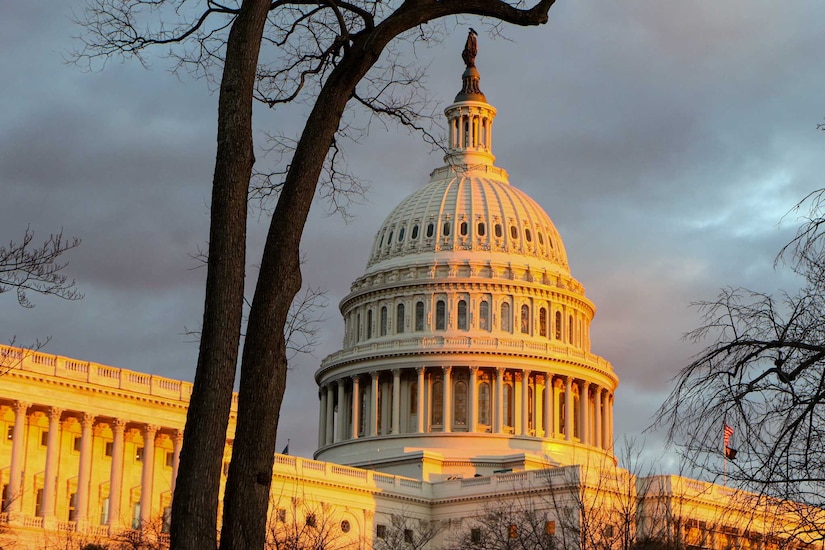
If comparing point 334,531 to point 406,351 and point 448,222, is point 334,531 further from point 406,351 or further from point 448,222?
point 448,222

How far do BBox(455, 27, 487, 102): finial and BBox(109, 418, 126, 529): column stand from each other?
73778 mm

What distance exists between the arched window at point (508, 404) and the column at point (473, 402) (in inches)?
116

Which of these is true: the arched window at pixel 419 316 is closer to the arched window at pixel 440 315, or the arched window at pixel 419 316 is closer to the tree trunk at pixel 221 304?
the arched window at pixel 440 315

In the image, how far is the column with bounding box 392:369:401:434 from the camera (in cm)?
14312

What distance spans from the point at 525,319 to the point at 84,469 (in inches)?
2484

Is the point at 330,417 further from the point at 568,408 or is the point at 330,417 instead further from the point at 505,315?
the point at 568,408

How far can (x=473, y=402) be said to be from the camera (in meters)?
142

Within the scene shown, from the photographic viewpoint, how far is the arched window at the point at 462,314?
146 meters

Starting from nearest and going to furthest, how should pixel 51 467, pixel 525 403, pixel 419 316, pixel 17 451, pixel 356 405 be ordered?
pixel 17 451 < pixel 51 467 < pixel 525 403 < pixel 356 405 < pixel 419 316

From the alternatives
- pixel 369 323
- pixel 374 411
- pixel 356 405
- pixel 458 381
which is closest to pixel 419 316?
pixel 369 323

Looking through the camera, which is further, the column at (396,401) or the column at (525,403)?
the column at (396,401)

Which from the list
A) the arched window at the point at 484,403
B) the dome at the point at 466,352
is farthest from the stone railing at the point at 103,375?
the arched window at the point at 484,403

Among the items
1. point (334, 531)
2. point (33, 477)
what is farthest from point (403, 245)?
point (33, 477)

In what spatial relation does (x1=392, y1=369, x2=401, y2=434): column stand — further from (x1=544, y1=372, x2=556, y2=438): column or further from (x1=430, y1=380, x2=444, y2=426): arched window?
(x1=544, y1=372, x2=556, y2=438): column
